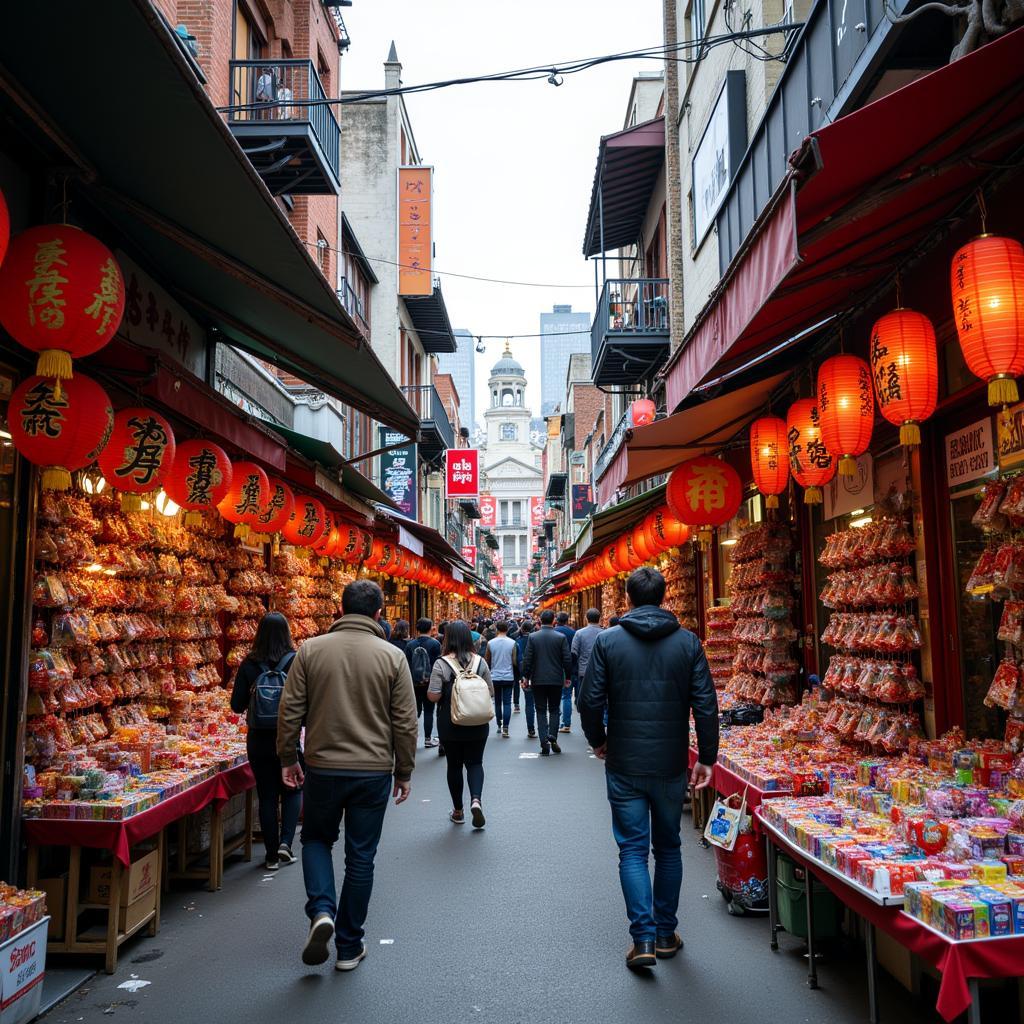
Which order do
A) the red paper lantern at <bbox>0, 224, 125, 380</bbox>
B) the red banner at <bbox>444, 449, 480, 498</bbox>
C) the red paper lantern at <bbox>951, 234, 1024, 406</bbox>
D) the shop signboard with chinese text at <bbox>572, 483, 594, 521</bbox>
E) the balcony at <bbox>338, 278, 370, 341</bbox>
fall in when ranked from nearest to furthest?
the red paper lantern at <bbox>951, 234, 1024, 406</bbox>, the red paper lantern at <bbox>0, 224, 125, 380</bbox>, the balcony at <bbox>338, 278, 370, 341</bbox>, the red banner at <bbox>444, 449, 480, 498</bbox>, the shop signboard with chinese text at <bbox>572, 483, 594, 521</bbox>

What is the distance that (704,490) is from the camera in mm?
9055

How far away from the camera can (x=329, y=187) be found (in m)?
12.9

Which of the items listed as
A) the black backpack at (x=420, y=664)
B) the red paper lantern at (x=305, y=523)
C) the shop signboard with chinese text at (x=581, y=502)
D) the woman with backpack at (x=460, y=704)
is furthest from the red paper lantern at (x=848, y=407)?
the shop signboard with chinese text at (x=581, y=502)

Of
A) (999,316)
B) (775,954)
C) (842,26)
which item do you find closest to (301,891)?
(775,954)

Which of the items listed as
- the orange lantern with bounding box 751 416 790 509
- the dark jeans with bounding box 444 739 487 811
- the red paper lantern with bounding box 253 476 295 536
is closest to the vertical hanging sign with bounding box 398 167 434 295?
the red paper lantern with bounding box 253 476 295 536

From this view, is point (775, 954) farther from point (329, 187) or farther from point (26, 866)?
point (329, 187)

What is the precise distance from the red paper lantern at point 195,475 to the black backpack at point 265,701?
1.49 metres

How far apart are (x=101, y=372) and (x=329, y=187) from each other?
7589mm

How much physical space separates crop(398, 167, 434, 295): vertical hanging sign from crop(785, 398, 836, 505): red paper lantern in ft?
68.4

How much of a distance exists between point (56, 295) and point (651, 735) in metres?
3.87

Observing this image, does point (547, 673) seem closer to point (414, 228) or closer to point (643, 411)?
point (643, 411)

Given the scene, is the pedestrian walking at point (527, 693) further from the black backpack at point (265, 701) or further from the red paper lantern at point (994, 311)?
the red paper lantern at point (994, 311)

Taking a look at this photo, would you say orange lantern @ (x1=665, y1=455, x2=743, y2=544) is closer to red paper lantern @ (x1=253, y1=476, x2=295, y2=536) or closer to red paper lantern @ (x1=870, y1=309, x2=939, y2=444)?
red paper lantern @ (x1=870, y1=309, x2=939, y2=444)

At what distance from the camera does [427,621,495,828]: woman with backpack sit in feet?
27.2
